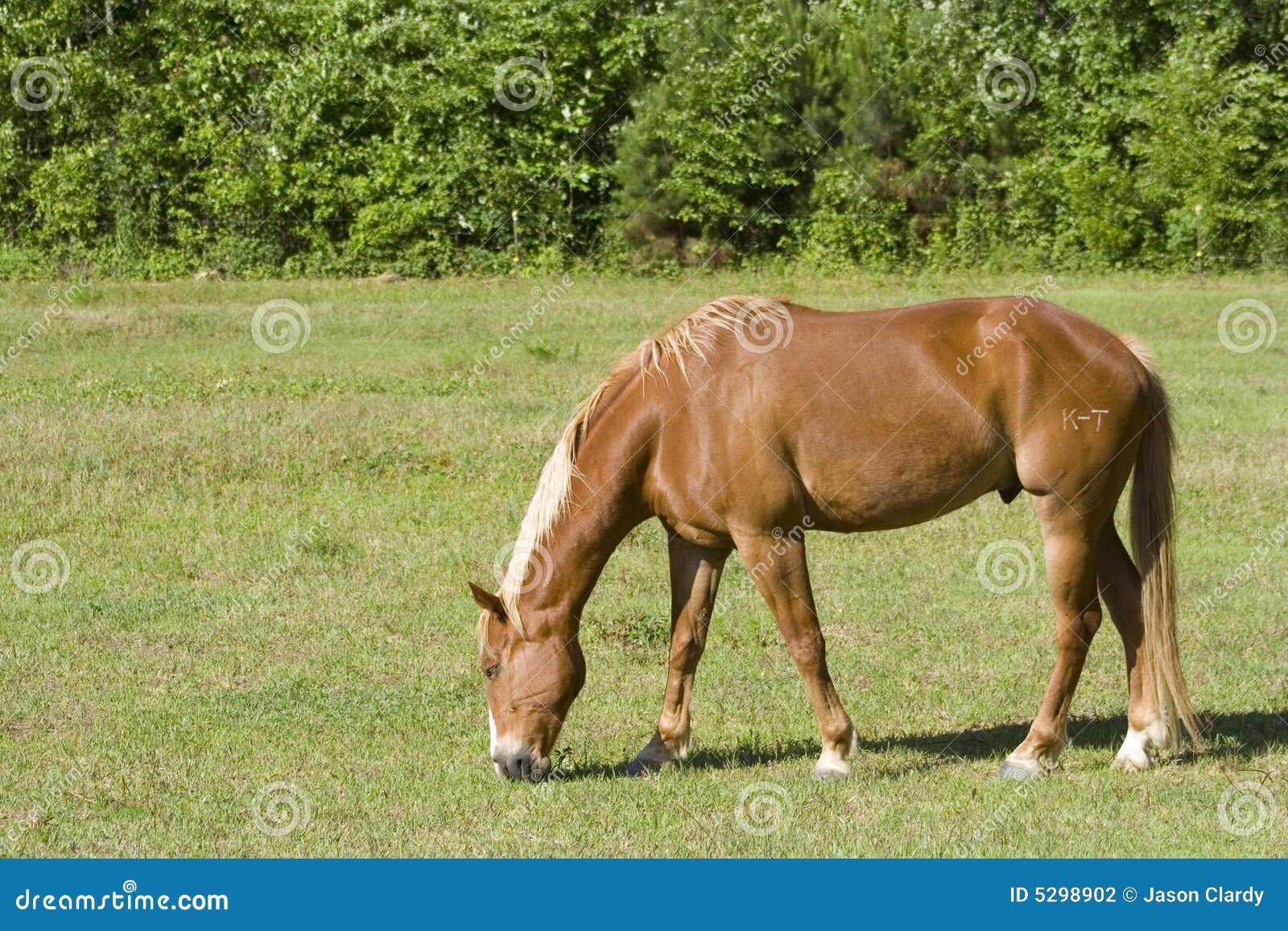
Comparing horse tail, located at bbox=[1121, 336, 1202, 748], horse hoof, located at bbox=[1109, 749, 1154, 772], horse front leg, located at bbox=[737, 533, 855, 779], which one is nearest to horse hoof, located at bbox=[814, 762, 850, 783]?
horse front leg, located at bbox=[737, 533, 855, 779]

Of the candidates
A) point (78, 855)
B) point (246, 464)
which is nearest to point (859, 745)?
point (78, 855)

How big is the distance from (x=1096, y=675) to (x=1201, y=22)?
1006 inches

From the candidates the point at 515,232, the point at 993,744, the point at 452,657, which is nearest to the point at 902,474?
the point at 993,744

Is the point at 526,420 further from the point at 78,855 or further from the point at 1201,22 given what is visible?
the point at 1201,22

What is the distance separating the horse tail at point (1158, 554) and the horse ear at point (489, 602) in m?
2.91

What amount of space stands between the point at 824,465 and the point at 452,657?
2896mm

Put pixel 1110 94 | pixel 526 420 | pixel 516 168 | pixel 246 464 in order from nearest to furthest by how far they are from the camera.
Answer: pixel 246 464, pixel 526 420, pixel 516 168, pixel 1110 94

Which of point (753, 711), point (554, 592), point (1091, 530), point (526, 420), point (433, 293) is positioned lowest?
point (433, 293)

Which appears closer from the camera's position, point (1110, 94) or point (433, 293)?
point (433, 293)

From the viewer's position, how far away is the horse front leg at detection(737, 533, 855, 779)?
634 centimetres

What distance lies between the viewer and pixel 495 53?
1131 inches

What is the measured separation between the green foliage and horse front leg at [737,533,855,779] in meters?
22.2

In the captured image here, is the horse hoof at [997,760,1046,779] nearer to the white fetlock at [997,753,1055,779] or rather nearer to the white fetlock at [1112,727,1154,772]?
the white fetlock at [997,753,1055,779]

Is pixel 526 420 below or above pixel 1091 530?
below
